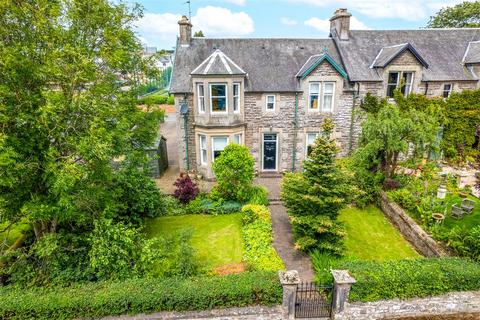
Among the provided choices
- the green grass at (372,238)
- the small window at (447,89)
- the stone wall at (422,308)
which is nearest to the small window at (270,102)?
the green grass at (372,238)

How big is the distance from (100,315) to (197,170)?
13.5m

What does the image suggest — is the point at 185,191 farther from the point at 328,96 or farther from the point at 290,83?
the point at 328,96

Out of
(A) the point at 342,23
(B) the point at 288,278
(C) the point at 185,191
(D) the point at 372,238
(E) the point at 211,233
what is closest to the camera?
(B) the point at 288,278

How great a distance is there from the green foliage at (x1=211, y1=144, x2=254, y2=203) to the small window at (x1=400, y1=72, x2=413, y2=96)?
13115 millimetres

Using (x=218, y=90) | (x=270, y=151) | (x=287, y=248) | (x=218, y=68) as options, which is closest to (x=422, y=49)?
(x=270, y=151)

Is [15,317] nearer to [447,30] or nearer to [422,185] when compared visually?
[422,185]

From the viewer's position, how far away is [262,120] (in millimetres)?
21344

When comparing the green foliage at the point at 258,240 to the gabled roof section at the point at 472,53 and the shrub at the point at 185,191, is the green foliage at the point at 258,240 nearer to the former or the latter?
the shrub at the point at 185,191

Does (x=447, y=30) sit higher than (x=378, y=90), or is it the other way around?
(x=447, y=30)

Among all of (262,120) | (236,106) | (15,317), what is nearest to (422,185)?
(262,120)

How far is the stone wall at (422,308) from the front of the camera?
9.77m

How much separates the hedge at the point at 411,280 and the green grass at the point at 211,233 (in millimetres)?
5112

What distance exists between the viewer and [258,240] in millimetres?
13625

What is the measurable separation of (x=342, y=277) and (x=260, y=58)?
17120mm
